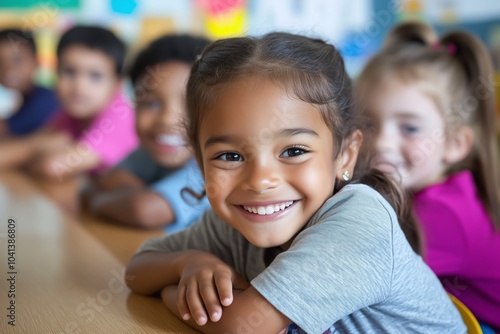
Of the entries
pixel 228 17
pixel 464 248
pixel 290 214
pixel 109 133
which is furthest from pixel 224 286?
pixel 228 17

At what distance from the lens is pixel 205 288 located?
2.42ft

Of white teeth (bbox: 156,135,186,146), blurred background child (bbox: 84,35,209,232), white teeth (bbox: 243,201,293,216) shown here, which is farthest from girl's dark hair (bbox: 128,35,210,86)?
white teeth (bbox: 243,201,293,216)

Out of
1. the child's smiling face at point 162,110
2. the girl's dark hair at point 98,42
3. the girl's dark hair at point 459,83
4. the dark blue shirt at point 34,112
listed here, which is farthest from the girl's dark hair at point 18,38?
the girl's dark hair at point 459,83

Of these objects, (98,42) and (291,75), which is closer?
(291,75)

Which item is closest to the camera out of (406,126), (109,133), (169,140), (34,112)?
(406,126)

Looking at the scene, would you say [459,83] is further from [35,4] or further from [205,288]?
[35,4]

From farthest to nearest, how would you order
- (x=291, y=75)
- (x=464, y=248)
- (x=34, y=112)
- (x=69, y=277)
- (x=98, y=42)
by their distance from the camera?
(x=34, y=112) < (x=98, y=42) < (x=464, y=248) < (x=69, y=277) < (x=291, y=75)

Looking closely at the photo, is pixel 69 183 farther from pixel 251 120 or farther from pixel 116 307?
pixel 251 120

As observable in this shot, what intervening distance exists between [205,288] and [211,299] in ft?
0.07

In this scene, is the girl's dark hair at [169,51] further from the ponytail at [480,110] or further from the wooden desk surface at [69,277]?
the ponytail at [480,110]

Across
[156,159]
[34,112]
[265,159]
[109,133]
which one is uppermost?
[265,159]

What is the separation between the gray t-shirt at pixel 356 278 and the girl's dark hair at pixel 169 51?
0.80m

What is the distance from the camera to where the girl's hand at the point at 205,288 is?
712 mm

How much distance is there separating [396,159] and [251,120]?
26.5 inches
